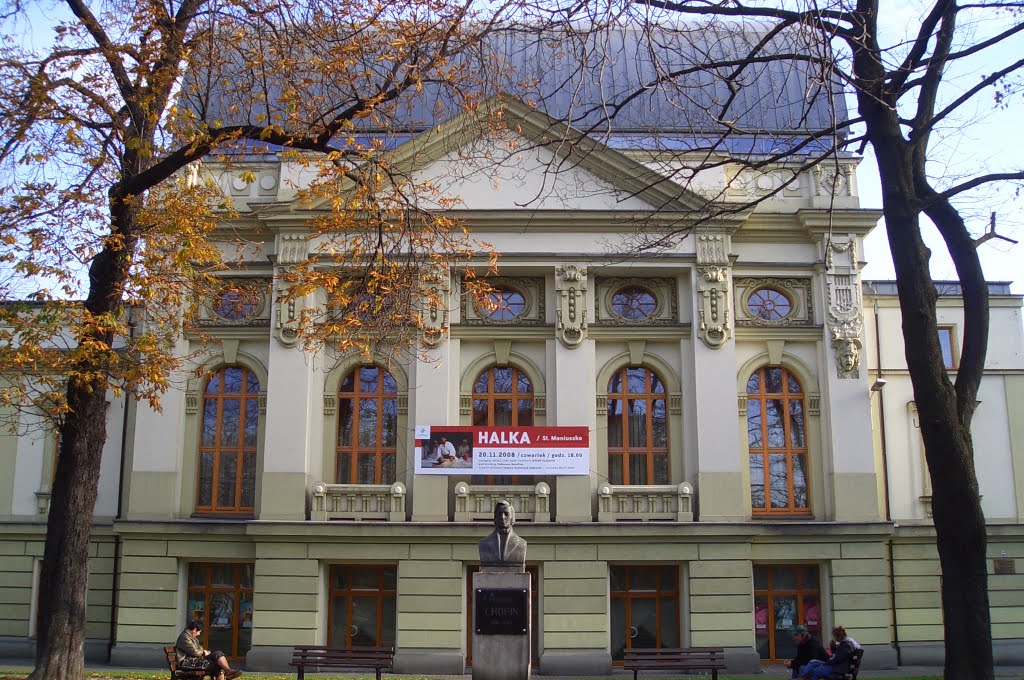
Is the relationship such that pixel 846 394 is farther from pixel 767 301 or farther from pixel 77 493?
pixel 77 493

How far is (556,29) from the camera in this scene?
11523mm

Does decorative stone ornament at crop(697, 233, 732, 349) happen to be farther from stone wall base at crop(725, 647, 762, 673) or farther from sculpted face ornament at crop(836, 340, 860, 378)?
stone wall base at crop(725, 647, 762, 673)

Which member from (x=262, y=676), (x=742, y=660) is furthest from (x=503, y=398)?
(x=262, y=676)

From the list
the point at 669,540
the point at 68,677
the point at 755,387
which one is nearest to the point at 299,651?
the point at 68,677

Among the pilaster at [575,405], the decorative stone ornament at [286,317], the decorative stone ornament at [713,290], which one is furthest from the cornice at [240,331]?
the decorative stone ornament at [713,290]

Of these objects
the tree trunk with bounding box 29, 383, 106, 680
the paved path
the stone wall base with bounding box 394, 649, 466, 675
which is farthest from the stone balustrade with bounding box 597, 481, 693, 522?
the tree trunk with bounding box 29, 383, 106, 680

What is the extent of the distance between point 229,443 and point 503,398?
6.84 metres

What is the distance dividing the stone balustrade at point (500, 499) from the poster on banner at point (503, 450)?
0.40m

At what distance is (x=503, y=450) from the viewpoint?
2433 cm

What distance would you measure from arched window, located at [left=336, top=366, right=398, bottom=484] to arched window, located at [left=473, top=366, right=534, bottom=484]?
6.72 ft

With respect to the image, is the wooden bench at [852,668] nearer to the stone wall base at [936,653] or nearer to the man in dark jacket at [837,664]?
the man in dark jacket at [837,664]

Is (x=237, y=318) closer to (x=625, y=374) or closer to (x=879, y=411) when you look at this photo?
(x=625, y=374)

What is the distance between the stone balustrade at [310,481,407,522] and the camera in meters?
24.0

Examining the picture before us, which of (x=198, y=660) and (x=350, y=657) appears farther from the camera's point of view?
(x=350, y=657)
